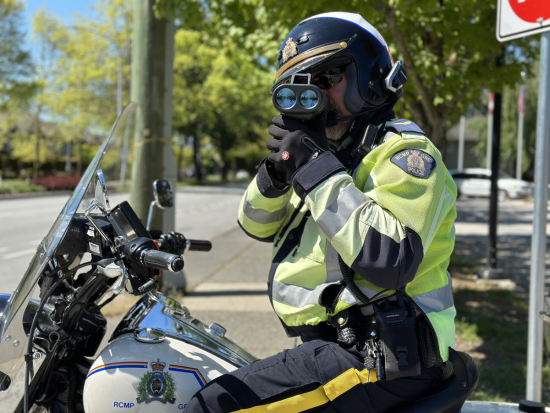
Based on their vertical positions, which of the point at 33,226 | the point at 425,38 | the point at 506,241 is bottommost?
the point at 506,241

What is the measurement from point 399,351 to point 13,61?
27.4m

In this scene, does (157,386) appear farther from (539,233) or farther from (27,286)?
(539,233)

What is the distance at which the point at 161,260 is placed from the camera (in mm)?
1504

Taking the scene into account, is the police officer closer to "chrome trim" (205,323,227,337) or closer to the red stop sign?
"chrome trim" (205,323,227,337)

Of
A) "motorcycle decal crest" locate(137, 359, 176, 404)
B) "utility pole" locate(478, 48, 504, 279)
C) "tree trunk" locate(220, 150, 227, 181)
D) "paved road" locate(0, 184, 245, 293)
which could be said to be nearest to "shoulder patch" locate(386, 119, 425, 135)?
"motorcycle decal crest" locate(137, 359, 176, 404)

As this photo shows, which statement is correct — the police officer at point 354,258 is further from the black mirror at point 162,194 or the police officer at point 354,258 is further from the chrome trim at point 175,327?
the black mirror at point 162,194

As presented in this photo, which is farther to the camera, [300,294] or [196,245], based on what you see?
[196,245]

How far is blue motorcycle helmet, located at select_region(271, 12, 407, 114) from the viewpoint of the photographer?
171 cm

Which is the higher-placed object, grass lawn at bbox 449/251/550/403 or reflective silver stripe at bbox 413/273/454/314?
reflective silver stripe at bbox 413/273/454/314

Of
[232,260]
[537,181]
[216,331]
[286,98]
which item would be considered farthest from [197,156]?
[286,98]

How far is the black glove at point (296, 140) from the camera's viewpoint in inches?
60.9

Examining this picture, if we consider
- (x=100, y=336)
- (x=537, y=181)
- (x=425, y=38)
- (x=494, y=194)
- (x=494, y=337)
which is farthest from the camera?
(x=494, y=194)

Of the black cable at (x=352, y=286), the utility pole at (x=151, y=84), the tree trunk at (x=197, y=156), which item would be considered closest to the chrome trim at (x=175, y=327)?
the black cable at (x=352, y=286)

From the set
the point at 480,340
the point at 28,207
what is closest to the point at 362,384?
the point at 480,340
